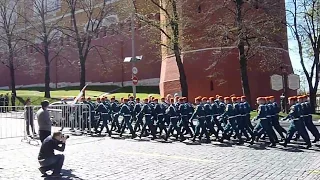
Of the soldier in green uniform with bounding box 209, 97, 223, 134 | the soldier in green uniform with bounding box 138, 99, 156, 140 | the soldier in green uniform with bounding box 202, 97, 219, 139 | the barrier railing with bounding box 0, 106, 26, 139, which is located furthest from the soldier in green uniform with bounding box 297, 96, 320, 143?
the barrier railing with bounding box 0, 106, 26, 139

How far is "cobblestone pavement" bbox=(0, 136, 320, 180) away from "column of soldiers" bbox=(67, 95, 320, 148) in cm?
70

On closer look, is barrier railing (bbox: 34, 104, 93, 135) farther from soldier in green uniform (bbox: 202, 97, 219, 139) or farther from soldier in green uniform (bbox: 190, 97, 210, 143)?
soldier in green uniform (bbox: 202, 97, 219, 139)

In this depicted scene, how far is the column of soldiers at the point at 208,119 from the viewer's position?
14.2 meters

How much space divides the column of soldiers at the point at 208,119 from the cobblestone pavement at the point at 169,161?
2.28ft

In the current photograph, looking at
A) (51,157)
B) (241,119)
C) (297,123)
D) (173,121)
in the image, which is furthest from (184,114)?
(51,157)

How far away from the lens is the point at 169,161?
11297 millimetres

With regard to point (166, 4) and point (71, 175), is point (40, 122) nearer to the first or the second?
Result: point (71, 175)

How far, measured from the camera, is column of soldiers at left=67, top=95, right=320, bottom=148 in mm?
14242

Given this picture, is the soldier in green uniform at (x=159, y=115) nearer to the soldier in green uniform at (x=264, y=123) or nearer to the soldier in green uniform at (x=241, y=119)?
the soldier in green uniform at (x=241, y=119)

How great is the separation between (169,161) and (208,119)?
16.5 feet

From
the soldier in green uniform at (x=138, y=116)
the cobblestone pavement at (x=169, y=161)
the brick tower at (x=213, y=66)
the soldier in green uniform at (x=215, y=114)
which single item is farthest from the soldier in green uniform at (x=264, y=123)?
the brick tower at (x=213, y=66)

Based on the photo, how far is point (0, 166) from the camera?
36.0 feet

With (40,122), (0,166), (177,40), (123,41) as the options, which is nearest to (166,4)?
(177,40)

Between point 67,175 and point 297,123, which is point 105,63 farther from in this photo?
point 67,175
